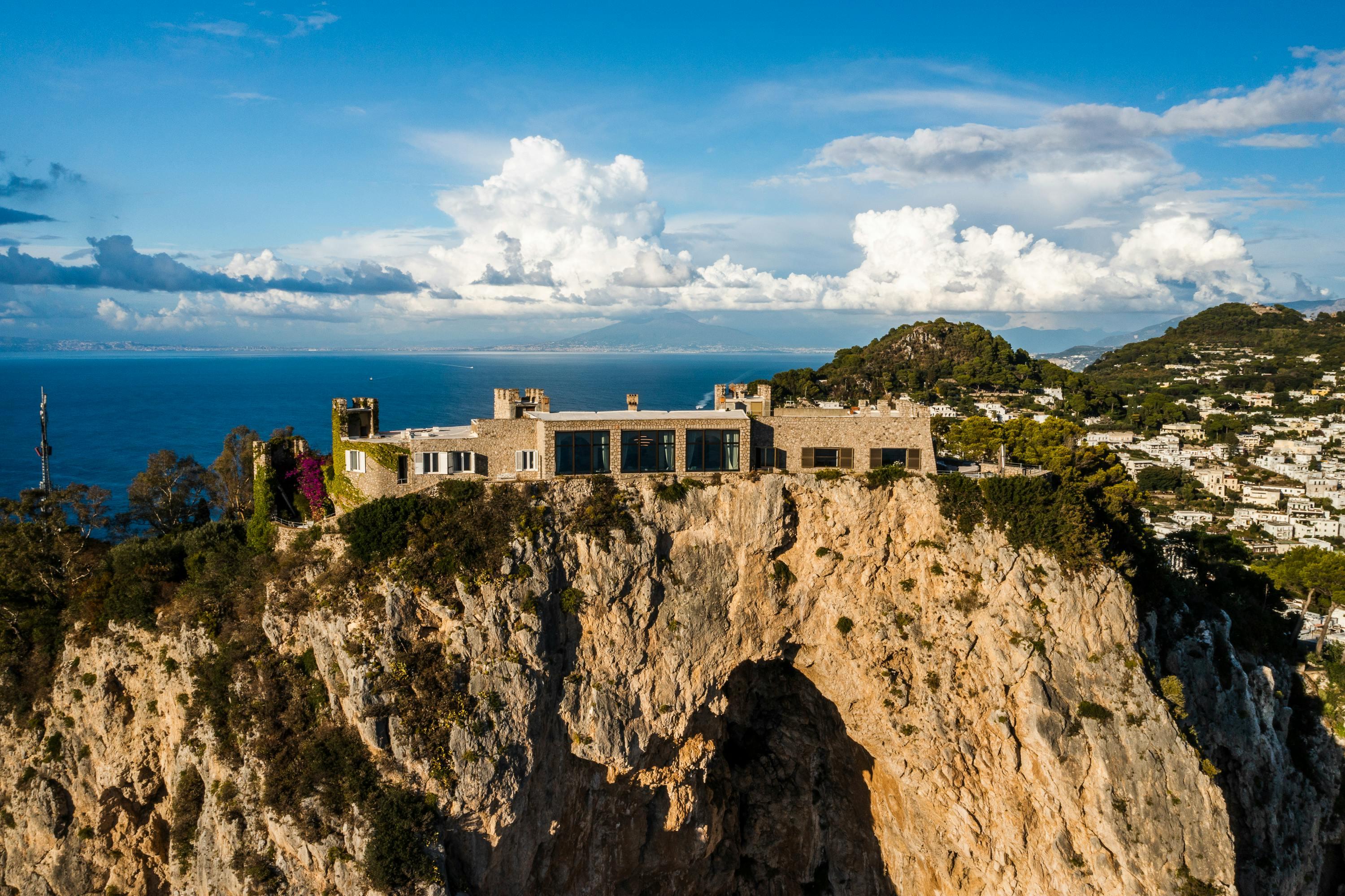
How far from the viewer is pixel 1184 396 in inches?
4857

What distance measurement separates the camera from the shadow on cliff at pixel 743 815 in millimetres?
34906

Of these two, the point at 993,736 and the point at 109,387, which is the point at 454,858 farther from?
the point at 109,387

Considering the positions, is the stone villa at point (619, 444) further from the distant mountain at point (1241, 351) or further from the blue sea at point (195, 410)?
the distant mountain at point (1241, 351)

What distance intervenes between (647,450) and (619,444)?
4.44 ft

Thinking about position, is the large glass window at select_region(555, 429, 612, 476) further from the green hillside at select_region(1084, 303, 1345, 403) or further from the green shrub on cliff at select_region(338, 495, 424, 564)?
the green hillside at select_region(1084, 303, 1345, 403)

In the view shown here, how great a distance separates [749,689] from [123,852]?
28.3m

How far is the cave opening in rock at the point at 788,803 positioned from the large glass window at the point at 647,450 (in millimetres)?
12249

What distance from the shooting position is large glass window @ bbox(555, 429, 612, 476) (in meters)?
34.1

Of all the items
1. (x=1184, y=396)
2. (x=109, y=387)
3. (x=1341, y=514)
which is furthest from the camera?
(x=109, y=387)

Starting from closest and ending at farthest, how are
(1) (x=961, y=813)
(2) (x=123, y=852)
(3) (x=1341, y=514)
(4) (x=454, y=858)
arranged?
(4) (x=454, y=858), (2) (x=123, y=852), (1) (x=961, y=813), (3) (x=1341, y=514)

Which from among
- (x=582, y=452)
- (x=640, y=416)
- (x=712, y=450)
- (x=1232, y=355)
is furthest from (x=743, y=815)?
(x=1232, y=355)

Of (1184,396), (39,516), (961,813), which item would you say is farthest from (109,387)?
(1184,396)

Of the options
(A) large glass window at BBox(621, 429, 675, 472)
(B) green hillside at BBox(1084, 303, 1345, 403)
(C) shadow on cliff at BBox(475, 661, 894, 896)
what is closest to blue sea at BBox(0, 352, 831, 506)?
(C) shadow on cliff at BBox(475, 661, 894, 896)

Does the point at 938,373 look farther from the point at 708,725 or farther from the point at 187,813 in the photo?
the point at 187,813
